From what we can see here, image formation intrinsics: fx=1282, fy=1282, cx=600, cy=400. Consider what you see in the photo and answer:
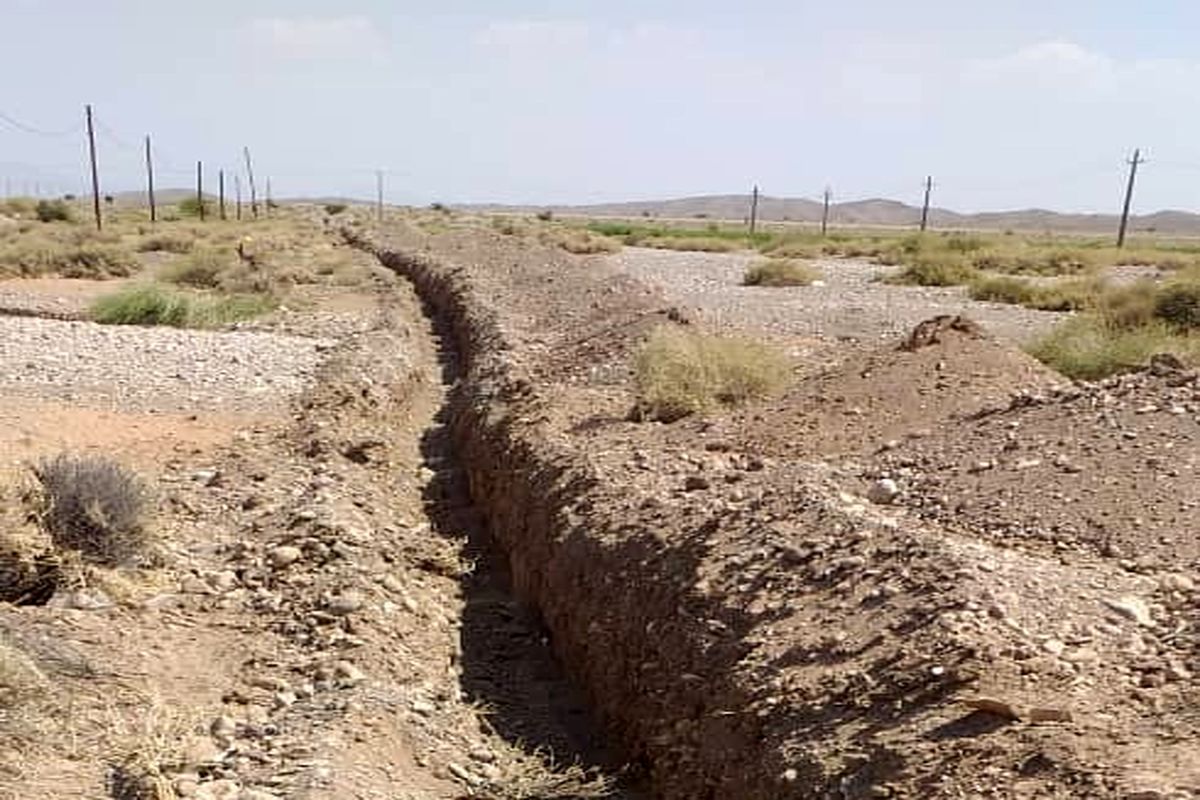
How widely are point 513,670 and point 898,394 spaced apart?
454 cm

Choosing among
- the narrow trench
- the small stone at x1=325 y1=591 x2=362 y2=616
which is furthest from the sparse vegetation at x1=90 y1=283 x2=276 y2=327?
the small stone at x1=325 y1=591 x2=362 y2=616

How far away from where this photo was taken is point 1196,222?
184 meters

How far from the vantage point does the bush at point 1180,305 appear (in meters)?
19.4

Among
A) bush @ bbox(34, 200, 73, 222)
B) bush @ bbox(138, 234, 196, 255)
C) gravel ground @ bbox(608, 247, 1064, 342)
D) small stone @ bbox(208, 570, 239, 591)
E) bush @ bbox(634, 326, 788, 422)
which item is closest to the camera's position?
small stone @ bbox(208, 570, 239, 591)

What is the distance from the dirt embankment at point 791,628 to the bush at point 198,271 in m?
21.0

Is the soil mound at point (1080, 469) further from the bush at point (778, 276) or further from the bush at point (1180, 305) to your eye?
the bush at point (778, 276)

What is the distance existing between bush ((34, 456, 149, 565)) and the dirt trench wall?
2.92 meters

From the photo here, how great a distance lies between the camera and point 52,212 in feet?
209

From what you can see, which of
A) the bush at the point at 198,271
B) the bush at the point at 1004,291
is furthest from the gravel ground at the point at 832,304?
the bush at the point at 198,271

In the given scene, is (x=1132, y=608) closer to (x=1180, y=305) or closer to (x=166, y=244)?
(x=1180, y=305)

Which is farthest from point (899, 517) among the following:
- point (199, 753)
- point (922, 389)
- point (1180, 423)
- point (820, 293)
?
point (820, 293)

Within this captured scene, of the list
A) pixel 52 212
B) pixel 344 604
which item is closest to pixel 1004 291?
pixel 344 604

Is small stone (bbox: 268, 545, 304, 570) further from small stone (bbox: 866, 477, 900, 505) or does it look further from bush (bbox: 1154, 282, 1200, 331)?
bush (bbox: 1154, 282, 1200, 331)

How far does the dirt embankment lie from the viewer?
16.5 feet
